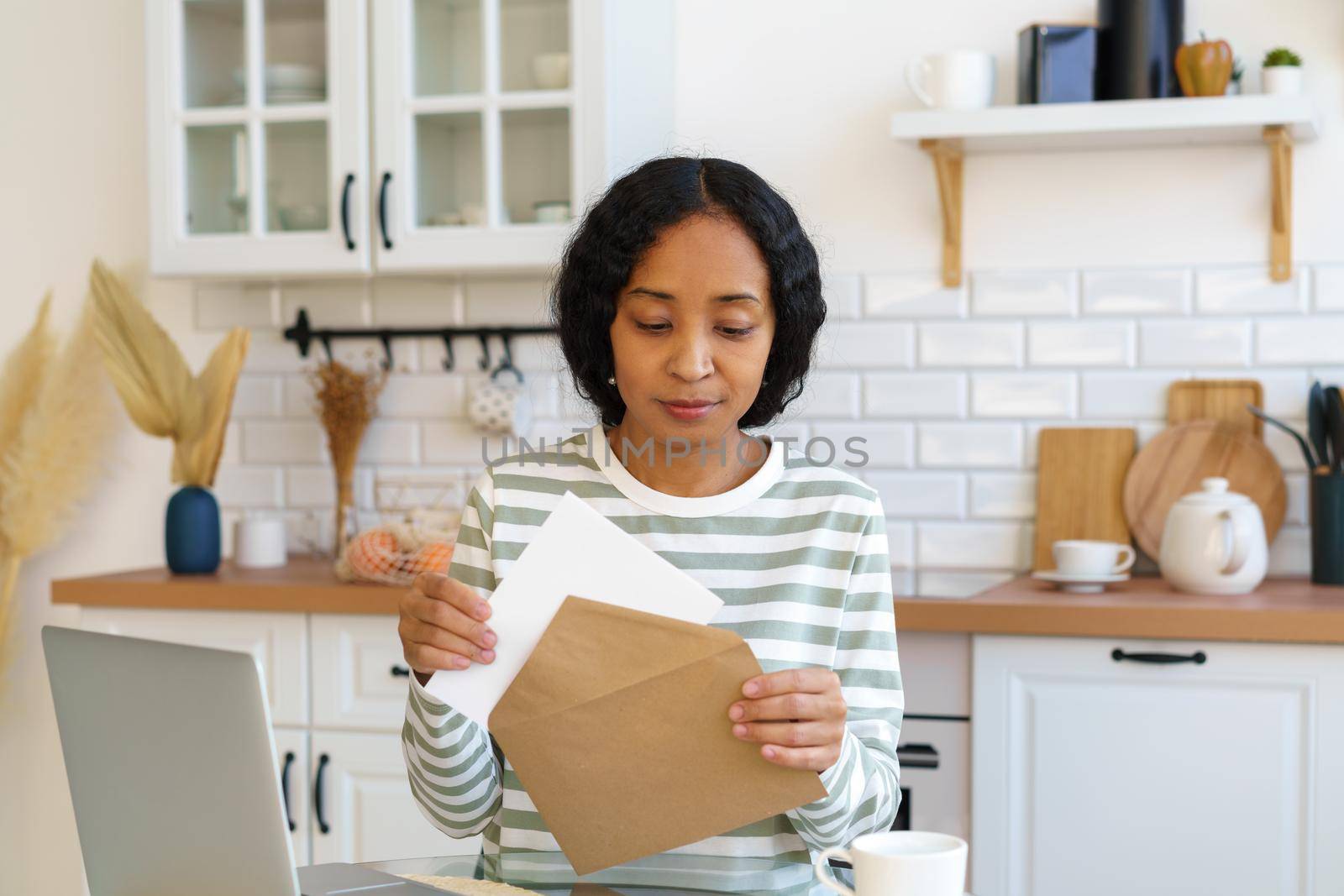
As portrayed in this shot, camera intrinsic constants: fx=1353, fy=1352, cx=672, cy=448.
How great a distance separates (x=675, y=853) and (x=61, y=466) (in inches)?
82.5

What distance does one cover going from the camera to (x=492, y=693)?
1.06 m

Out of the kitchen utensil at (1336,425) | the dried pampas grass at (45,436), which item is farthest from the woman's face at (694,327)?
the dried pampas grass at (45,436)

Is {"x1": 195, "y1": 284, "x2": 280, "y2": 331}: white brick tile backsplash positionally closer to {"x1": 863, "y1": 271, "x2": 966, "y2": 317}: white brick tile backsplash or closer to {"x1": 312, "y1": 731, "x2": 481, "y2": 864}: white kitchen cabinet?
{"x1": 312, "y1": 731, "x2": 481, "y2": 864}: white kitchen cabinet

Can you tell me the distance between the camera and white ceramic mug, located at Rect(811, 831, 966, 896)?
A: 83 cm

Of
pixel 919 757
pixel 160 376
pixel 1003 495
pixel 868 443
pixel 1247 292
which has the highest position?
pixel 1247 292

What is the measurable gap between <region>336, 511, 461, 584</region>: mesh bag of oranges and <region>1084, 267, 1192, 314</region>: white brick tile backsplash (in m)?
1.30

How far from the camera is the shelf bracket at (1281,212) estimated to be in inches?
95.7

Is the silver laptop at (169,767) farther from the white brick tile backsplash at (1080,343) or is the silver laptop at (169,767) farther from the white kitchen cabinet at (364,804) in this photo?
the white brick tile backsplash at (1080,343)

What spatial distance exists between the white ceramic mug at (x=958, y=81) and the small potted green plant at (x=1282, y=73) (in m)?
0.48

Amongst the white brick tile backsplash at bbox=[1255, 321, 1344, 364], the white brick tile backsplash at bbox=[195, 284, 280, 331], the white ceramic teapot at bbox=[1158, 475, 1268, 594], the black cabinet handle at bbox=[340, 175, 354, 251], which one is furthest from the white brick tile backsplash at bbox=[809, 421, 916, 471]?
the white brick tile backsplash at bbox=[195, 284, 280, 331]

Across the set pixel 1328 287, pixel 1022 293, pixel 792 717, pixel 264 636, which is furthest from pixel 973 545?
pixel 792 717

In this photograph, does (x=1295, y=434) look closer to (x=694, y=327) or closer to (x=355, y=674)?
(x=694, y=327)

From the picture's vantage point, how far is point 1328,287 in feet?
8.23

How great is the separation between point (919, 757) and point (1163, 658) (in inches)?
16.1
